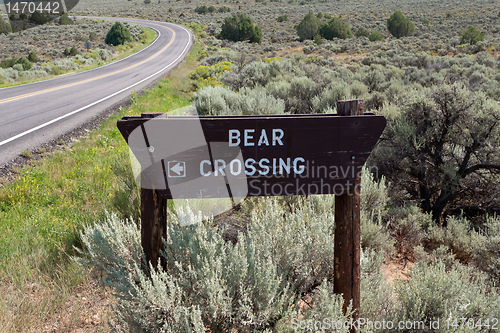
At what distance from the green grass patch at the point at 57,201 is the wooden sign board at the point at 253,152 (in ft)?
6.72

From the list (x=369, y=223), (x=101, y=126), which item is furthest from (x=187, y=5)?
(x=369, y=223)

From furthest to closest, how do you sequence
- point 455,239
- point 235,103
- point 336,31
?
point 336,31
point 235,103
point 455,239

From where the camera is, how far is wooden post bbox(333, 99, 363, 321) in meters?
2.16

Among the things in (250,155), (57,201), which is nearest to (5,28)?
(57,201)

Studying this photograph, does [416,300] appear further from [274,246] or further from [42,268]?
[42,268]

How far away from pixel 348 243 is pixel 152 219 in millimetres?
1339

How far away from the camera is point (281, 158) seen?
206cm

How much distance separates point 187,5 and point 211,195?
109073 millimetres

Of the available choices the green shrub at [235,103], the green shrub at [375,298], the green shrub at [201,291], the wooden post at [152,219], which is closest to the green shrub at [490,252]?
the green shrub at [375,298]

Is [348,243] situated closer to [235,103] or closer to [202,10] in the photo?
[235,103]

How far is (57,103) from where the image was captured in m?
11.7

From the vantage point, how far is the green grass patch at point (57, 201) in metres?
3.26

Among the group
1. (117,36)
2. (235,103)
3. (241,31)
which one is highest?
(117,36)
